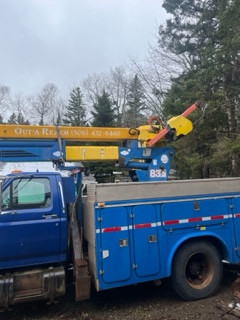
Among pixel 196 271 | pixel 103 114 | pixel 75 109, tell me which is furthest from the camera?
pixel 75 109

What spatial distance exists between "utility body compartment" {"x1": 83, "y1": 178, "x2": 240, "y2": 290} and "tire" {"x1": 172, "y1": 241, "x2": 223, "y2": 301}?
0.55 feet

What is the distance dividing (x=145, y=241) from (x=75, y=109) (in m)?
41.7

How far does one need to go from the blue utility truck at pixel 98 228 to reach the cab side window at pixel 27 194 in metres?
0.01

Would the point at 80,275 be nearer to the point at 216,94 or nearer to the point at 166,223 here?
the point at 166,223

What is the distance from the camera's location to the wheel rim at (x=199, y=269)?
227 inches

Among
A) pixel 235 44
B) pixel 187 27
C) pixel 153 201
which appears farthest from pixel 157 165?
pixel 187 27

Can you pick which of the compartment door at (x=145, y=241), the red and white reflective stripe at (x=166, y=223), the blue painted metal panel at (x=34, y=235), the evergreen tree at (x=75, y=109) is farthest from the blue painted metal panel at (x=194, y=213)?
the evergreen tree at (x=75, y=109)

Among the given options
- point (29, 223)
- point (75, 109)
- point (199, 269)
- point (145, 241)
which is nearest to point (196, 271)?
point (199, 269)

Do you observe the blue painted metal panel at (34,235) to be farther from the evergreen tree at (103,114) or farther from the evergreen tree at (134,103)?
the evergreen tree at (134,103)

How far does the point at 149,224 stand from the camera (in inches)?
214

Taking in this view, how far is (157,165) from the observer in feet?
21.9

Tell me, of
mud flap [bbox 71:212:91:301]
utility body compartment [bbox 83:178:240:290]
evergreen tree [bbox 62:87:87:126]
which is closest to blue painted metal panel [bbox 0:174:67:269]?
mud flap [bbox 71:212:91:301]

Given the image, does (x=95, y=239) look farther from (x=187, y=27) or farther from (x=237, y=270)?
(x=187, y=27)

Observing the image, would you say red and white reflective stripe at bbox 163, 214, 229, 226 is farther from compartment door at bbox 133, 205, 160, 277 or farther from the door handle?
the door handle
